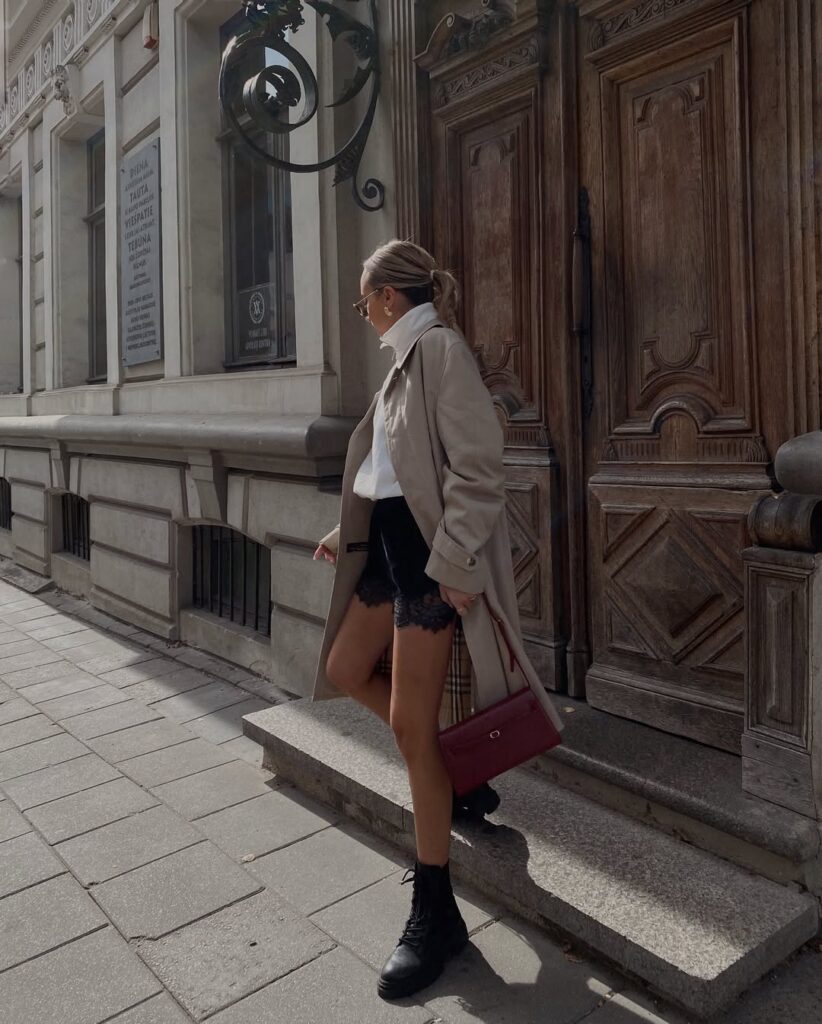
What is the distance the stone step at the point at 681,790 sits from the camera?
8.30 feet

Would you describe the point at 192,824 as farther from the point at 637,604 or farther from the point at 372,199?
the point at 372,199

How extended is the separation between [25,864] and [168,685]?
7.64ft

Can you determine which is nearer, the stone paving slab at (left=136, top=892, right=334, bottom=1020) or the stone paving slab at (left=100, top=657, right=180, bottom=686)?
the stone paving slab at (left=136, top=892, right=334, bottom=1020)

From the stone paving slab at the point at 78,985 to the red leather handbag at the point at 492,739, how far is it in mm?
1078

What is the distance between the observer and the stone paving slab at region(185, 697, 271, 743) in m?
4.62

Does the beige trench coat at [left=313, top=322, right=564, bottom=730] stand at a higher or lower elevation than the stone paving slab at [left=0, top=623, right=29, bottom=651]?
higher

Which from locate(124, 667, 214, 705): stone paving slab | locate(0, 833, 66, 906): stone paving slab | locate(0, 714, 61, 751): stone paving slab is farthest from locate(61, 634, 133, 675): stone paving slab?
locate(0, 833, 66, 906): stone paving slab

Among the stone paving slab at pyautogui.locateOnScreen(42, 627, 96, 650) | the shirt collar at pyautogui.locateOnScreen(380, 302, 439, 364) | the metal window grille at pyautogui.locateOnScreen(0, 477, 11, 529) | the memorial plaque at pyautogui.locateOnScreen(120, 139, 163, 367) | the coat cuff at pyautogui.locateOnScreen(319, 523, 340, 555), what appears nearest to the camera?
the shirt collar at pyautogui.locateOnScreen(380, 302, 439, 364)

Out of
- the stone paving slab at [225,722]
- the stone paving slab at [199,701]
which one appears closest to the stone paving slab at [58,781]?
the stone paving slab at [225,722]

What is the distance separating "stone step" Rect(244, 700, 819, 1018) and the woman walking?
0.33 m

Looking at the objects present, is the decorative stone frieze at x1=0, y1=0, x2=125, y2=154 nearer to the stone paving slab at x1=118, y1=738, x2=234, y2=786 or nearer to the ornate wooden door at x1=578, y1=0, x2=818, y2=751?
the ornate wooden door at x1=578, y1=0, x2=818, y2=751

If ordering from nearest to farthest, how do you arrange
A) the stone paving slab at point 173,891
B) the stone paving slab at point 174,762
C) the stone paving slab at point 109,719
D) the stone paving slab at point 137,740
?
the stone paving slab at point 173,891, the stone paving slab at point 174,762, the stone paving slab at point 137,740, the stone paving slab at point 109,719

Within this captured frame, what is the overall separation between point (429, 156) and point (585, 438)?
5.69 feet

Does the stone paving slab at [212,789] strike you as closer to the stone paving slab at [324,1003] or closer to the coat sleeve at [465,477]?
the stone paving slab at [324,1003]
